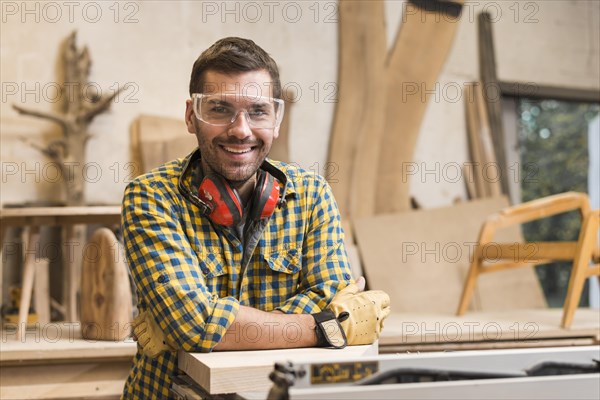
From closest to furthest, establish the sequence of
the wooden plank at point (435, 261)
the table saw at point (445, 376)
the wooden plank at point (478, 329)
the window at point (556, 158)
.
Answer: the table saw at point (445, 376)
the wooden plank at point (478, 329)
the wooden plank at point (435, 261)
the window at point (556, 158)

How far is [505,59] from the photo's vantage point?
538 cm

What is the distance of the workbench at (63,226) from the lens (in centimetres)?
344

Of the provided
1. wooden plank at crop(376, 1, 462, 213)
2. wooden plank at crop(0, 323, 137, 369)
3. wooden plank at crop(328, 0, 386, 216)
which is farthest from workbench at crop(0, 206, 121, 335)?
wooden plank at crop(376, 1, 462, 213)

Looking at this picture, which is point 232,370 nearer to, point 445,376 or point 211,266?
point 445,376

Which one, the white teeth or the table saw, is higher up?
the white teeth

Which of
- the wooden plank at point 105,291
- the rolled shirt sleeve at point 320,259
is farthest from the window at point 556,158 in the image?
the rolled shirt sleeve at point 320,259

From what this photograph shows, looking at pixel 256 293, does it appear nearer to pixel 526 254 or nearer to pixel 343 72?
pixel 526 254

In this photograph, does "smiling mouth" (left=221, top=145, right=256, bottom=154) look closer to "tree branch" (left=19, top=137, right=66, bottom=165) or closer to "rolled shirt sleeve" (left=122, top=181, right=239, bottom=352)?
"rolled shirt sleeve" (left=122, top=181, right=239, bottom=352)

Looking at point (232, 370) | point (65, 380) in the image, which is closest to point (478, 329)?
point (65, 380)

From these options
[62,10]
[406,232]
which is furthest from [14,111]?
[406,232]

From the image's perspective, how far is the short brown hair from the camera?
189 centimetres

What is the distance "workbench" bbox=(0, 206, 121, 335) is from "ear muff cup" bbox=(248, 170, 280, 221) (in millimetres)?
1703

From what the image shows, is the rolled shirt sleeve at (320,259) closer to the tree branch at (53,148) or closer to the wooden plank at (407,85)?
the tree branch at (53,148)

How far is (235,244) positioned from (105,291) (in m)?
1.61
